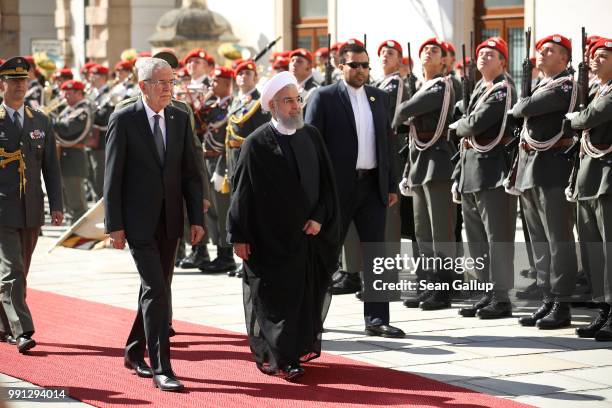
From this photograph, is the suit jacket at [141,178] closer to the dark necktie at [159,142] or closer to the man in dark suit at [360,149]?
the dark necktie at [159,142]

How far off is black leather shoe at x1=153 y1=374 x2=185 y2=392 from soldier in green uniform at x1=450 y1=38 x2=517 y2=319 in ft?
10.4

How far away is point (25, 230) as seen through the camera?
9.63m

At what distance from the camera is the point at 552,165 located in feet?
33.2

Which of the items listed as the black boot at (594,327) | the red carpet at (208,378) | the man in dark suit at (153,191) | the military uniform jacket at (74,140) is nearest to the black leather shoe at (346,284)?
the red carpet at (208,378)

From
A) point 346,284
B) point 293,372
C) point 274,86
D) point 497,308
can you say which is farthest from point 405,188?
point 293,372

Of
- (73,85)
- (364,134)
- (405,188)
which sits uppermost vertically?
(73,85)

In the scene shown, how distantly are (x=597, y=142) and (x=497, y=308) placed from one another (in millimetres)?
1563

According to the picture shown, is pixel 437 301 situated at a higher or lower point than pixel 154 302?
lower

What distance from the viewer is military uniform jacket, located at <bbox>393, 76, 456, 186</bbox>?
36.5 ft

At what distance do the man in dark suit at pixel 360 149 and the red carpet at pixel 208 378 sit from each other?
3.74 ft

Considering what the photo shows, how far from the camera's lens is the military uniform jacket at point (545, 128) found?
9.95 m

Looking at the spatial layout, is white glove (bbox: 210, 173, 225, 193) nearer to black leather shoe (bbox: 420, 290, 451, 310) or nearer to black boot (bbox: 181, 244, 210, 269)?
black boot (bbox: 181, 244, 210, 269)

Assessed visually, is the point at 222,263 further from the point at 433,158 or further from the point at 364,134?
the point at 364,134

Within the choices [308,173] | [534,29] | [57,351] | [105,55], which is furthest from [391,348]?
[105,55]
